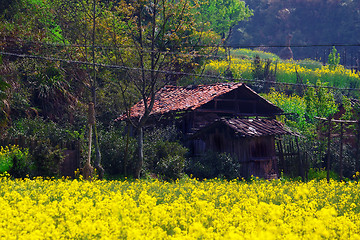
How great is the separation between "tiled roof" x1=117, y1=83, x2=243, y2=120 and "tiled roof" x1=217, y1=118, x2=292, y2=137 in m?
2.29

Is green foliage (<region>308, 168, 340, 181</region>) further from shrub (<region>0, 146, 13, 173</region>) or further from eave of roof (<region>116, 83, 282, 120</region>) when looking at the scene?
shrub (<region>0, 146, 13, 173</region>)

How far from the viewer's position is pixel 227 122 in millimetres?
28797

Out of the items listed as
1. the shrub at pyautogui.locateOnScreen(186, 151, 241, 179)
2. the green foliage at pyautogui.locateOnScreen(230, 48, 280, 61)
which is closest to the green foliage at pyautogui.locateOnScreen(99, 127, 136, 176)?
the shrub at pyautogui.locateOnScreen(186, 151, 241, 179)

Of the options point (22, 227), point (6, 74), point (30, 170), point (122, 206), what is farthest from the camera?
point (6, 74)

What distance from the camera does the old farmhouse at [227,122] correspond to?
29.4 meters

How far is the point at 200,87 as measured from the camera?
34688mm

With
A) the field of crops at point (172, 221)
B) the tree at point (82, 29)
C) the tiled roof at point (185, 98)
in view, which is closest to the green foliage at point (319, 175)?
the tiled roof at point (185, 98)

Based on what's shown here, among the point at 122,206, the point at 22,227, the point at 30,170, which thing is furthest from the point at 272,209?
the point at 30,170

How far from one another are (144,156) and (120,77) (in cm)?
957

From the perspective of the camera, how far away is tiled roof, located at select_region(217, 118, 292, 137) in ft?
92.1

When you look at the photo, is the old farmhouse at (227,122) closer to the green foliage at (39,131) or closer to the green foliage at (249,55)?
the green foliage at (39,131)

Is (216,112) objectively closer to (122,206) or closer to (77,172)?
(77,172)

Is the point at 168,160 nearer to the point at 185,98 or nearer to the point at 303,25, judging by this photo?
the point at 185,98

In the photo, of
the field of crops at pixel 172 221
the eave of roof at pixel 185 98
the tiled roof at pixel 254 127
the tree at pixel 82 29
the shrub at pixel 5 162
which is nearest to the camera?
the field of crops at pixel 172 221
